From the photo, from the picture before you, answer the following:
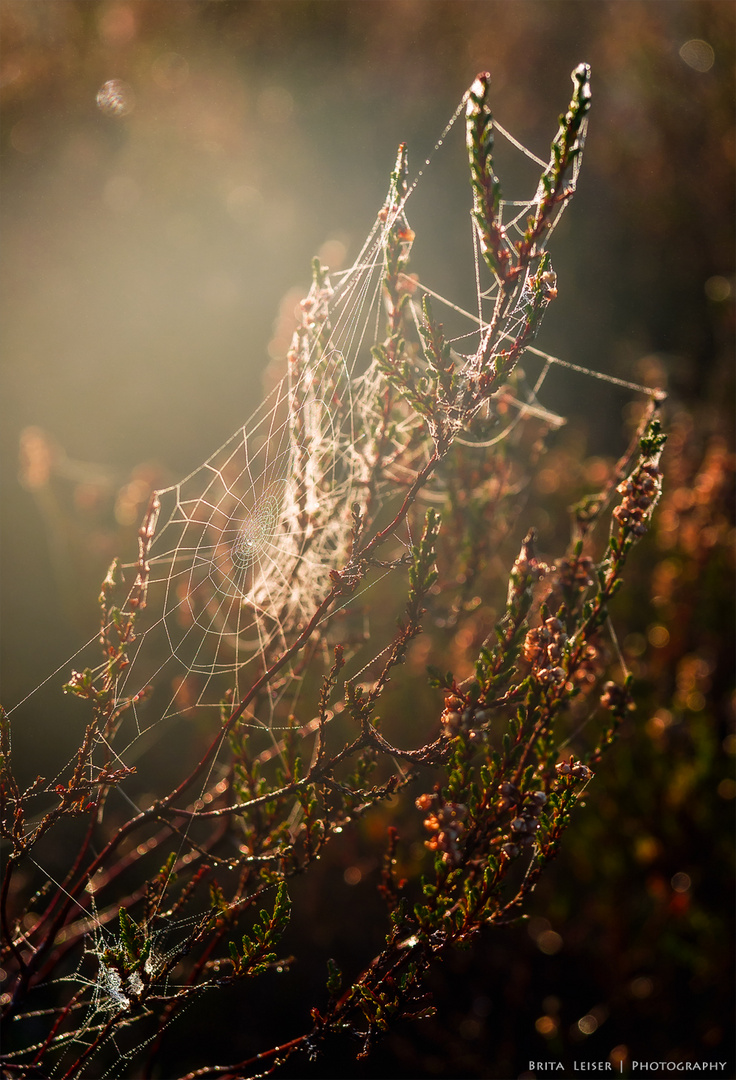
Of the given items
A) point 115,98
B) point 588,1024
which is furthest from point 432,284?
point 588,1024

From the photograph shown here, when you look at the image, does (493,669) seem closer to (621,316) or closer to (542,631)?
(542,631)

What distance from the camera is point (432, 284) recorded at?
6.59 m

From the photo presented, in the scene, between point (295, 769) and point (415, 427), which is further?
point (415, 427)

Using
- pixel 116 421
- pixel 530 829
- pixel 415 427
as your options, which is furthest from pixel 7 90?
pixel 530 829

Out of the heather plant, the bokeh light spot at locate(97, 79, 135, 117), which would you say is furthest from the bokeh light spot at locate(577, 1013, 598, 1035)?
the bokeh light spot at locate(97, 79, 135, 117)

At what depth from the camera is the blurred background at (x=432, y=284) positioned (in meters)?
2.86

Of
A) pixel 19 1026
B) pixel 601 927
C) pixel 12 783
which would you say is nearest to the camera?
pixel 12 783

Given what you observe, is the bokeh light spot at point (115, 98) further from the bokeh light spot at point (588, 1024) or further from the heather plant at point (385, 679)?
the bokeh light spot at point (588, 1024)

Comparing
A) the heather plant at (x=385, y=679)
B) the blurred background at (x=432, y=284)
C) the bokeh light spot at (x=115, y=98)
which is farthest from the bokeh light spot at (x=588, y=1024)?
the bokeh light spot at (x=115, y=98)

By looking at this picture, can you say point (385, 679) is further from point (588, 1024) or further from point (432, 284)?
point (432, 284)

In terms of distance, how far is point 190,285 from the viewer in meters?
6.16

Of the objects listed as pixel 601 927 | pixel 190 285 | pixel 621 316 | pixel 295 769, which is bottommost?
pixel 601 927

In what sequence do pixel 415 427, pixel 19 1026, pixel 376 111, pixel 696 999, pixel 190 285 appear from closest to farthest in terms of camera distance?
pixel 415 427
pixel 19 1026
pixel 696 999
pixel 190 285
pixel 376 111

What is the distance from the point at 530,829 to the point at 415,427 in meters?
0.93
